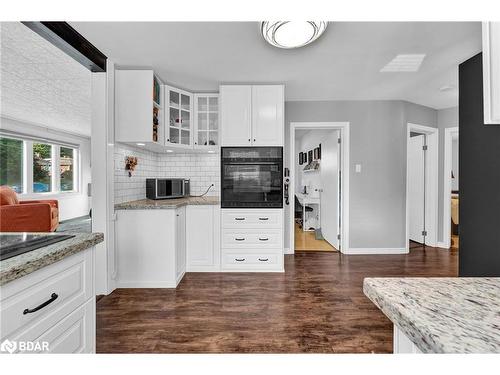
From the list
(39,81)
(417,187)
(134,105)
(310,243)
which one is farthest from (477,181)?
(39,81)

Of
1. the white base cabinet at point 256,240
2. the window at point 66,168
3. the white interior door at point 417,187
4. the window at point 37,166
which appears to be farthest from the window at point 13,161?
the white interior door at point 417,187

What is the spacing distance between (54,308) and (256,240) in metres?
2.27

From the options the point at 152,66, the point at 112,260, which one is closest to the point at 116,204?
the point at 112,260

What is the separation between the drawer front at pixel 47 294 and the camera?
0.72m

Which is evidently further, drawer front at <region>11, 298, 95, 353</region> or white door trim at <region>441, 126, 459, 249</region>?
white door trim at <region>441, 126, 459, 249</region>

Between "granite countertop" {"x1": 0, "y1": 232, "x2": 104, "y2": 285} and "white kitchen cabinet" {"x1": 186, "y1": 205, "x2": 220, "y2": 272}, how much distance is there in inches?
75.0

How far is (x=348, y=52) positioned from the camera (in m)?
2.29

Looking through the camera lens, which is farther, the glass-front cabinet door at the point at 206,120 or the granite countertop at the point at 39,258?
the glass-front cabinet door at the point at 206,120

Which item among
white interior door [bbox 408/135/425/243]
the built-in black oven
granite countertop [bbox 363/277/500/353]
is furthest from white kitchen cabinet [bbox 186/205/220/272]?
white interior door [bbox 408/135/425/243]

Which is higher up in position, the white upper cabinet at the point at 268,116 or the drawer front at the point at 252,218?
the white upper cabinet at the point at 268,116

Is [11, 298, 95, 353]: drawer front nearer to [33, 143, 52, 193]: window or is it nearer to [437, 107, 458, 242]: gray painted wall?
[437, 107, 458, 242]: gray painted wall

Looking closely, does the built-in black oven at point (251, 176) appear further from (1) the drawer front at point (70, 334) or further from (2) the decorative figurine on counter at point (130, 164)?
(1) the drawer front at point (70, 334)

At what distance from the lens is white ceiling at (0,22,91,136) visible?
237cm
